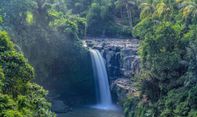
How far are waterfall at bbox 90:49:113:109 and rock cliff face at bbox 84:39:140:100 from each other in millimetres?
506

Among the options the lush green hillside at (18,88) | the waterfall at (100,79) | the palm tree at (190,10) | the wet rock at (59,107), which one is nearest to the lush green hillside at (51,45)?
the waterfall at (100,79)

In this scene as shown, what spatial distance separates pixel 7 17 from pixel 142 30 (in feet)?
37.3

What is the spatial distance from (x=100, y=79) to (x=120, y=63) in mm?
2572

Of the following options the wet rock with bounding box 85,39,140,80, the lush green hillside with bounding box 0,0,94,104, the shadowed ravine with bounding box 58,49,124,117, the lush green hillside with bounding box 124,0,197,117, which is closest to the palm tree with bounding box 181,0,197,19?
the lush green hillside with bounding box 124,0,197,117

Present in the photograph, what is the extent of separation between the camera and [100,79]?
35312 millimetres

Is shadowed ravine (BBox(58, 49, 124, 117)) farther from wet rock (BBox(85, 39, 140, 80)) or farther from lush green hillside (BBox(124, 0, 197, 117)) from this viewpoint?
lush green hillside (BBox(124, 0, 197, 117))

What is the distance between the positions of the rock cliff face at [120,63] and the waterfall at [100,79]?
51 centimetres

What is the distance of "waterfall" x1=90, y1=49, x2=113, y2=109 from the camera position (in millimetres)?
34875

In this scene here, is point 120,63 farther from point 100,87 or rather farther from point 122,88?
point 122,88

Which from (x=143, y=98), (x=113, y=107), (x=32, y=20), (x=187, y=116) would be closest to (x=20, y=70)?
(x=187, y=116)

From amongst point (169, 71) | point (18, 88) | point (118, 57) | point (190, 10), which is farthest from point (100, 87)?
point (18, 88)

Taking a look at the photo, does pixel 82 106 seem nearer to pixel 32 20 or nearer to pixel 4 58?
pixel 32 20

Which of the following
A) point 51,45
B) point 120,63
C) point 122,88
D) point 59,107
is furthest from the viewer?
point 120,63

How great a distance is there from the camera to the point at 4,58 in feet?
53.7
